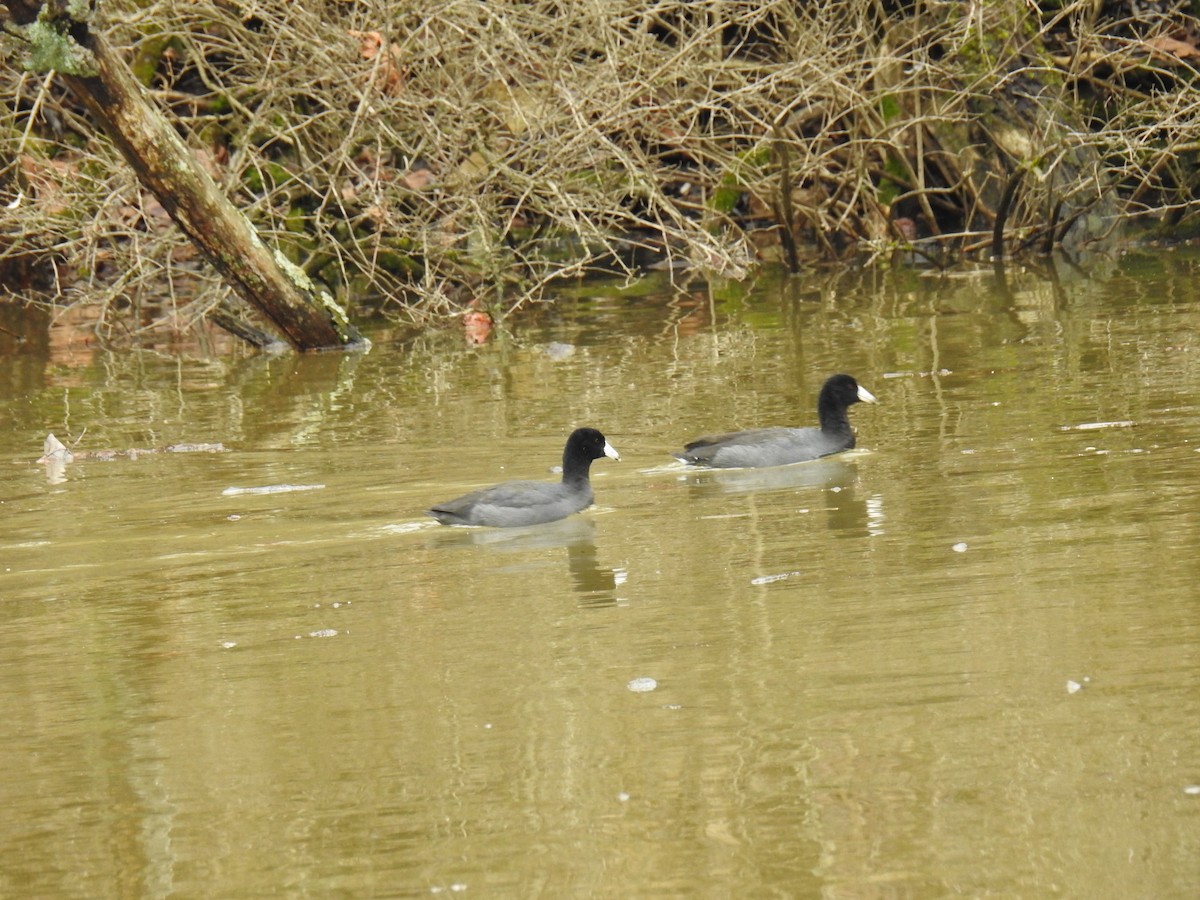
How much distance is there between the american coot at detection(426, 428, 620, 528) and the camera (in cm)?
929

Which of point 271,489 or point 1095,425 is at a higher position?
point 271,489

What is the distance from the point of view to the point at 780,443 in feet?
35.2

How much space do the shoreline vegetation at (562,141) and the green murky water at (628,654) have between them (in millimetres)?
4651

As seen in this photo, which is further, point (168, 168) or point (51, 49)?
point (168, 168)

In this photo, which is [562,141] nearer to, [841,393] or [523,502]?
[841,393]

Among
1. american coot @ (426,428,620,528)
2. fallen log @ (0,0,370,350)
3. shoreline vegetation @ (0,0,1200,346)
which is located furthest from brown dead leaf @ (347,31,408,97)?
american coot @ (426,428,620,528)

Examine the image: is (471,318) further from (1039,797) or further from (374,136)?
(1039,797)

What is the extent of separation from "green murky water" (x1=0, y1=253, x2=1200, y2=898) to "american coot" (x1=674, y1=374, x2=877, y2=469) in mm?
112

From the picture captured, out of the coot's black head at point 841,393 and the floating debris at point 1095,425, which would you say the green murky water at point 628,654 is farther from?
the coot's black head at point 841,393

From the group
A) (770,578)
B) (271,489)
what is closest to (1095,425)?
(770,578)

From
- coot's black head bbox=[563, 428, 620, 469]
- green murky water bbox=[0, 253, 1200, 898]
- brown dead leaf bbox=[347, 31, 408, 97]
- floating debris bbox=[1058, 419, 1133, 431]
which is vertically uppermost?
brown dead leaf bbox=[347, 31, 408, 97]

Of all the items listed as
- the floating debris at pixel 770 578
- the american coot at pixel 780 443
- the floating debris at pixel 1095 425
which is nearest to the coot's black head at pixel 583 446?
the american coot at pixel 780 443

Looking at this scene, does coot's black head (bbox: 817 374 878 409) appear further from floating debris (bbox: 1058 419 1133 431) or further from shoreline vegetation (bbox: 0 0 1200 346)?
shoreline vegetation (bbox: 0 0 1200 346)

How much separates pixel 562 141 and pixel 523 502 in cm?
852
